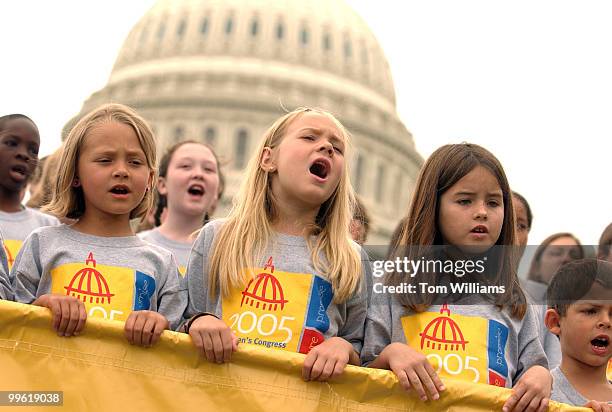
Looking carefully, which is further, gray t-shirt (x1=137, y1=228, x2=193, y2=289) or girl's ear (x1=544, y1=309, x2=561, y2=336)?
gray t-shirt (x1=137, y1=228, x2=193, y2=289)

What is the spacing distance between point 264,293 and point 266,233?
10.4 inches

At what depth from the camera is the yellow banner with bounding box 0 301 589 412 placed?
3064 mm

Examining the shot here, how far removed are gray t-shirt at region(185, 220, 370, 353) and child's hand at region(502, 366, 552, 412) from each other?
69 centimetres

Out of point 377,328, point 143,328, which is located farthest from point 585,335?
point 143,328

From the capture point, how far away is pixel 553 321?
13.0ft

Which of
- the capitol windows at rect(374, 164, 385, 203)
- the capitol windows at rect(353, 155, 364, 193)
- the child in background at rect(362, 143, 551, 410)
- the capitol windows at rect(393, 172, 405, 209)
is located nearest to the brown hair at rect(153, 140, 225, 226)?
the child in background at rect(362, 143, 551, 410)

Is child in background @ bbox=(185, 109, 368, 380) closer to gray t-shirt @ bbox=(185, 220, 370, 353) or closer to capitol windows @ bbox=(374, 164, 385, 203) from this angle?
gray t-shirt @ bbox=(185, 220, 370, 353)

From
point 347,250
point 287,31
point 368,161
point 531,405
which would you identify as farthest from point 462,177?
point 287,31

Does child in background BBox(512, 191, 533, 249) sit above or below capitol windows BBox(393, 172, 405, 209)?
below

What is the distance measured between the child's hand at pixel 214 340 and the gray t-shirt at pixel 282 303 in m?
0.38

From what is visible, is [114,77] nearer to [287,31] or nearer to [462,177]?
[287,31]

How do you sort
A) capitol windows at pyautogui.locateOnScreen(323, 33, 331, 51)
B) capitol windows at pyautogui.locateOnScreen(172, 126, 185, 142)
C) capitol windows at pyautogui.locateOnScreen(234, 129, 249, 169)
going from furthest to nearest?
capitol windows at pyautogui.locateOnScreen(323, 33, 331, 51), capitol windows at pyautogui.locateOnScreen(234, 129, 249, 169), capitol windows at pyautogui.locateOnScreen(172, 126, 185, 142)

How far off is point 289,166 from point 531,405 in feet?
3.85

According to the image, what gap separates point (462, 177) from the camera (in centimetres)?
380
